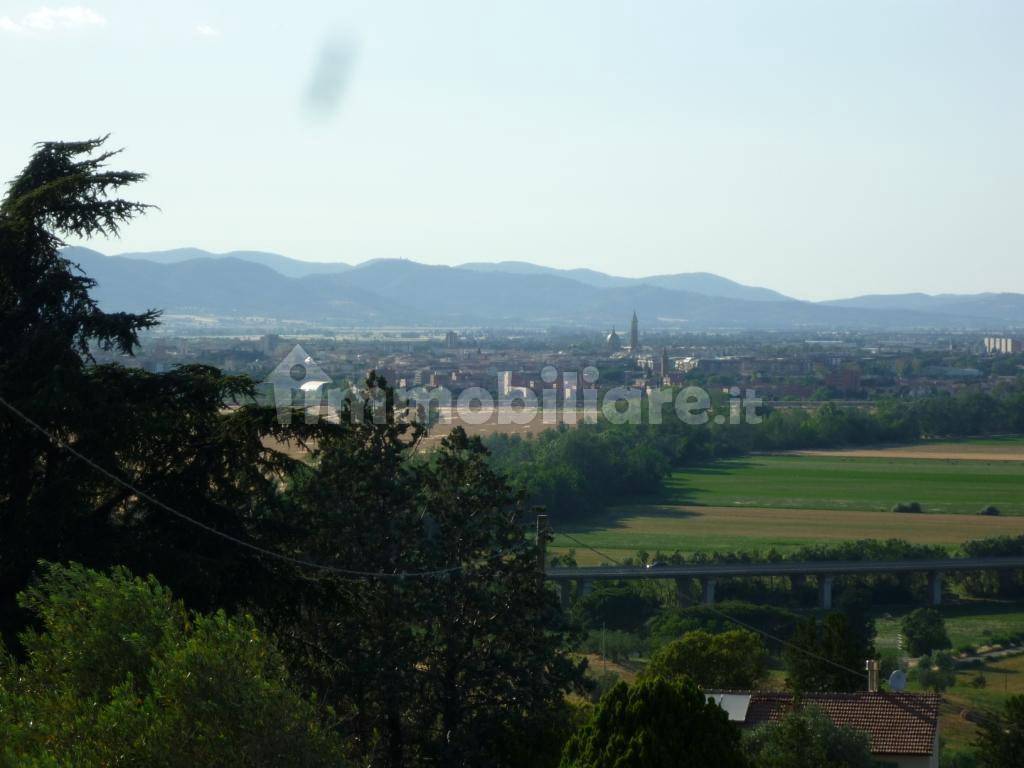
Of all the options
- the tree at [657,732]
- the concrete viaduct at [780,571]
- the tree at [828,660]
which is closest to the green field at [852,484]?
the concrete viaduct at [780,571]

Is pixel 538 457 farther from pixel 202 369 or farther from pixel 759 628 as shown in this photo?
pixel 202 369

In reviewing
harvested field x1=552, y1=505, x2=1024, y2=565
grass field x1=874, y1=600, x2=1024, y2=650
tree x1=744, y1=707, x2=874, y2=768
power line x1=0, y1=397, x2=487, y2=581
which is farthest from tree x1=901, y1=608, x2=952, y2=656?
power line x1=0, y1=397, x2=487, y2=581

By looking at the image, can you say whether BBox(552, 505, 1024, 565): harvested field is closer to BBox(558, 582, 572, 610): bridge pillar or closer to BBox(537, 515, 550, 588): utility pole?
BBox(558, 582, 572, 610): bridge pillar

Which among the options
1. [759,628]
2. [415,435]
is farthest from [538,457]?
[415,435]

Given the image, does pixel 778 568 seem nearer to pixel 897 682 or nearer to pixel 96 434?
pixel 897 682

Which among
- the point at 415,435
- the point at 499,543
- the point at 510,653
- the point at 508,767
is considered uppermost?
the point at 415,435

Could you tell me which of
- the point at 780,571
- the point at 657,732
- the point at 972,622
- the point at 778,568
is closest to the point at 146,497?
the point at 657,732

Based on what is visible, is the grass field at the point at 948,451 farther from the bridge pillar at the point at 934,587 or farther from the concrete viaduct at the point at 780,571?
the bridge pillar at the point at 934,587
